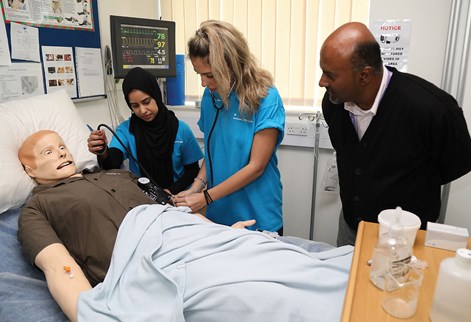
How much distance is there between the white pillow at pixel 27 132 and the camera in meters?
1.42

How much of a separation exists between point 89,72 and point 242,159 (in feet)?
3.96

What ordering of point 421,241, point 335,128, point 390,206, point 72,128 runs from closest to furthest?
1. point 421,241
2. point 390,206
3. point 335,128
4. point 72,128

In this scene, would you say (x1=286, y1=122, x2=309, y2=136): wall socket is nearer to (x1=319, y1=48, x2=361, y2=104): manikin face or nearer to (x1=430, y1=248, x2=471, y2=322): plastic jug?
(x1=319, y1=48, x2=361, y2=104): manikin face

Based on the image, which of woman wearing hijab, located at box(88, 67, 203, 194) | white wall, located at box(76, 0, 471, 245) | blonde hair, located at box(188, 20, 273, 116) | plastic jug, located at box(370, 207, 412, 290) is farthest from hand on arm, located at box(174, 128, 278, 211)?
white wall, located at box(76, 0, 471, 245)

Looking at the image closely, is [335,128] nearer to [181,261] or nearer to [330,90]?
[330,90]

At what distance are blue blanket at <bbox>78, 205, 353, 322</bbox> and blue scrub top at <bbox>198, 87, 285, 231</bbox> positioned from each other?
1.55 ft

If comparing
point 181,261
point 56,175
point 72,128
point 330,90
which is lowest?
point 181,261

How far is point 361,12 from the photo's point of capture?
7.36 ft

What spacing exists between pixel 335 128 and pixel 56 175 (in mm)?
1168

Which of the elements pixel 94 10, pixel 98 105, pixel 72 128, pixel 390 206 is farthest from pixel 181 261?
pixel 94 10

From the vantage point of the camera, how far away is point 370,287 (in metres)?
0.84

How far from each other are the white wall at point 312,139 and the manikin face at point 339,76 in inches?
38.5

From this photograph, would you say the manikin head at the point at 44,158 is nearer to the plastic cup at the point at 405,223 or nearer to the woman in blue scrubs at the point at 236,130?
the woman in blue scrubs at the point at 236,130

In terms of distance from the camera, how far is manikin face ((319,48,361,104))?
1.19 meters
